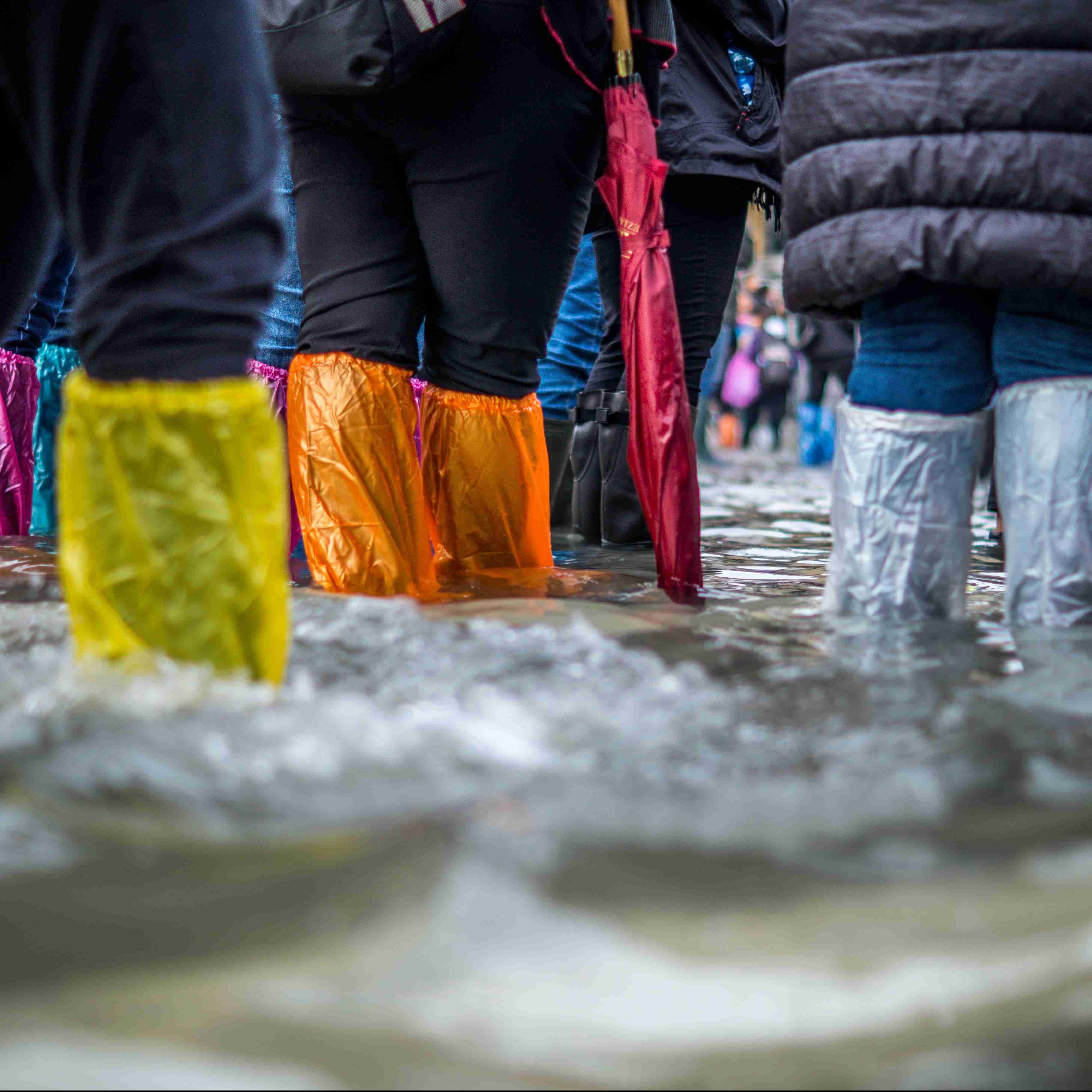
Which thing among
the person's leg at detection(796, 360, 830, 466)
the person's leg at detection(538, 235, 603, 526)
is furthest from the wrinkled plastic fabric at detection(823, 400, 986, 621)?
the person's leg at detection(796, 360, 830, 466)

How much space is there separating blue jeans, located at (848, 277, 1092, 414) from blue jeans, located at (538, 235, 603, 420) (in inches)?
62.3

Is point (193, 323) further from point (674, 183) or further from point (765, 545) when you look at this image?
point (765, 545)

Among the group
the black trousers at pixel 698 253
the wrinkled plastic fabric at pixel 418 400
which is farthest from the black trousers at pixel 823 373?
the wrinkled plastic fabric at pixel 418 400

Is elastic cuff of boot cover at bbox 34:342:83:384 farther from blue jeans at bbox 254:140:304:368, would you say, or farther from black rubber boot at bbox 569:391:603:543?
black rubber boot at bbox 569:391:603:543

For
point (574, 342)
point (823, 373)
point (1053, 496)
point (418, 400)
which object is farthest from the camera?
point (823, 373)

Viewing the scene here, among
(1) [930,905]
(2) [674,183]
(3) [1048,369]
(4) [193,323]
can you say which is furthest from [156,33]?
(2) [674,183]

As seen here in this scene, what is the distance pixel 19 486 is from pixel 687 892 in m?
2.15

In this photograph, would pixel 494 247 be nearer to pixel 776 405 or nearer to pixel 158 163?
pixel 158 163

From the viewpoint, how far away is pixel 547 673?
1131 mm

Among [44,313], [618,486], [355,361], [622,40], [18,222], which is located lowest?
[618,486]

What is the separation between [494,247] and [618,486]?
3.40 ft

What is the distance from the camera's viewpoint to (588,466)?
2855 mm

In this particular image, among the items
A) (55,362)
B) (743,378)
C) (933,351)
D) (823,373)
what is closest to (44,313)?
(55,362)

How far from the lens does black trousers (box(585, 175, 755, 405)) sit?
8.42ft
